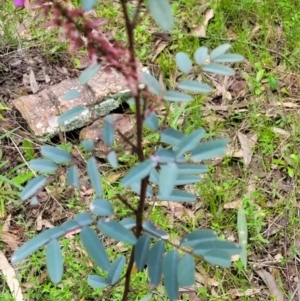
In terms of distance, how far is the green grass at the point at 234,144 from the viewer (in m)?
1.98

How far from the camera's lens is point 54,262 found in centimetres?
97

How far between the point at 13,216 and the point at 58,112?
52cm

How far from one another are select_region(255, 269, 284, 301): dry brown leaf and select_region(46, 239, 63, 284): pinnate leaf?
1196mm

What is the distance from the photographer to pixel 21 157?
7.60 ft

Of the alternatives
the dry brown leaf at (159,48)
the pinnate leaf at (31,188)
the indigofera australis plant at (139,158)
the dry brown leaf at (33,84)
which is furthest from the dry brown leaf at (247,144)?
the pinnate leaf at (31,188)

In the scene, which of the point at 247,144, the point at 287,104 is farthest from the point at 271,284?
the point at 287,104

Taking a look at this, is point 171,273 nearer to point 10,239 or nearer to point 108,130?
point 108,130

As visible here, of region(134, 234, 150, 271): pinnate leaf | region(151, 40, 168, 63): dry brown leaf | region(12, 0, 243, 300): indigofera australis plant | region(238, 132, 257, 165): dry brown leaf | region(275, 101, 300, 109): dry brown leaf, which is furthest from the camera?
region(151, 40, 168, 63): dry brown leaf

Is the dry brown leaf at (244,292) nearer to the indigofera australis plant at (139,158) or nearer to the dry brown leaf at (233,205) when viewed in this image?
the dry brown leaf at (233,205)

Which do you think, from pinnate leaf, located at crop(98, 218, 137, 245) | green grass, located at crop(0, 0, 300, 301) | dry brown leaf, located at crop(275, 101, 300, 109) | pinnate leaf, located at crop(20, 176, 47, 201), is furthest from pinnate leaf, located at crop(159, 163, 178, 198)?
dry brown leaf, located at crop(275, 101, 300, 109)

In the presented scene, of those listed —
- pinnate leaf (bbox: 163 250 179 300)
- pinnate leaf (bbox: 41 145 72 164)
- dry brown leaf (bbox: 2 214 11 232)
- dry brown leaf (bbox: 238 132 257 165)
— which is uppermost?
pinnate leaf (bbox: 41 145 72 164)

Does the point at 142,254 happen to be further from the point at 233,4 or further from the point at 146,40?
the point at 233,4

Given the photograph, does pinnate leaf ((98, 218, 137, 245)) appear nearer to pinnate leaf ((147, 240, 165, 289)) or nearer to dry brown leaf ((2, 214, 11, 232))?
pinnate leaf ((147, 240, 165, 289))

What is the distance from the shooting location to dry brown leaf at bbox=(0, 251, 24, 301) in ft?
6.37
